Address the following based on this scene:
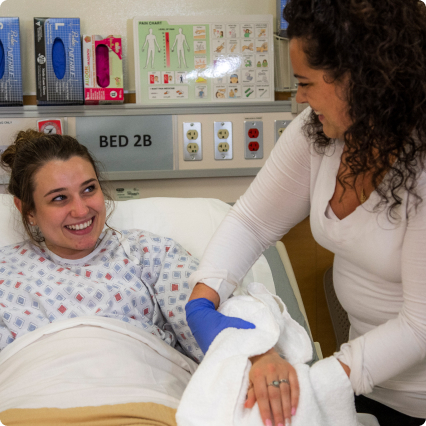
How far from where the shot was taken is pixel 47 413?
92 cm

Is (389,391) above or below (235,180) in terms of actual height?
below

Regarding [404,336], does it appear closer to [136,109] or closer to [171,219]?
[171,219]

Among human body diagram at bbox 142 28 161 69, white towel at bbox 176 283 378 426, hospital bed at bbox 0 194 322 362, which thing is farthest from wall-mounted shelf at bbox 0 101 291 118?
white towel at bbox 176 283 378 426

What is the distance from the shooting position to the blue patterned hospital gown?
4.28ft

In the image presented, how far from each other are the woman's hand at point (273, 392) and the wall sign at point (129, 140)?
134 centimetres

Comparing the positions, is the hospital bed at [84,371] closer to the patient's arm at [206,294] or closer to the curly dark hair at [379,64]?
the patient's arm at [206,294]

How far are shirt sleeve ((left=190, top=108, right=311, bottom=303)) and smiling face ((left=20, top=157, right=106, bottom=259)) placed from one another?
1.48 feet

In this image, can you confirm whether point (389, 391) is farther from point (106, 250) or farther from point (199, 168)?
point (199, 168)

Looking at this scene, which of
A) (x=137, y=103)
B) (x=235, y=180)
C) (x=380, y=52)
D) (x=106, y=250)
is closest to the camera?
(x=380, y=52)

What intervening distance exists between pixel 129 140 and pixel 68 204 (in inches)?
28.2

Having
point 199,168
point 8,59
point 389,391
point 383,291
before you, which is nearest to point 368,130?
point 383,291

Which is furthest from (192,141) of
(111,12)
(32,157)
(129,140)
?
(32,157)

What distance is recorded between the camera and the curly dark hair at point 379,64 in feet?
2.47

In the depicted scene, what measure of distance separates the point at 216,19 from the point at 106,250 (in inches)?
44.2
